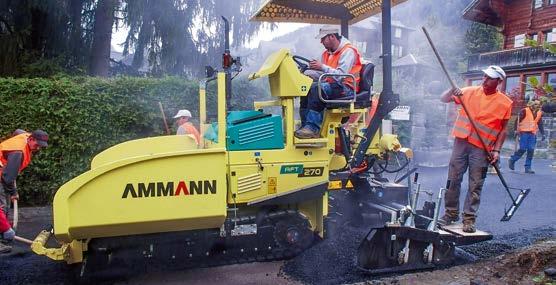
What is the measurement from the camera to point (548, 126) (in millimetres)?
17359

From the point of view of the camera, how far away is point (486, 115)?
191 inches

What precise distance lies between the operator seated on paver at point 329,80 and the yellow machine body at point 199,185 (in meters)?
0.12

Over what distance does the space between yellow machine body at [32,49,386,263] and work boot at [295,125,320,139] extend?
70 millimetres

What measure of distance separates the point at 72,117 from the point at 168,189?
3889mm

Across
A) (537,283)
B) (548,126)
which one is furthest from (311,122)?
(548,126)

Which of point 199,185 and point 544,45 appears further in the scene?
point 199,185

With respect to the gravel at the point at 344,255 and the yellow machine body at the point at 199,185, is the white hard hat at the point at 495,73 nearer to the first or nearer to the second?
the yellow machine body at the point at 199,185

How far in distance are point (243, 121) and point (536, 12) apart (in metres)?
21.4

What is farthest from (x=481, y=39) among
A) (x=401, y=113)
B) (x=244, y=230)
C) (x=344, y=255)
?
(x=244, y=230)

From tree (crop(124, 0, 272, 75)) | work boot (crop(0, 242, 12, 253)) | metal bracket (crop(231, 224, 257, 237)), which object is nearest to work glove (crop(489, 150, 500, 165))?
metal bracket (crop(231, 224, 257, 237))

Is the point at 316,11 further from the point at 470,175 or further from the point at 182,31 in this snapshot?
the point at 182,31

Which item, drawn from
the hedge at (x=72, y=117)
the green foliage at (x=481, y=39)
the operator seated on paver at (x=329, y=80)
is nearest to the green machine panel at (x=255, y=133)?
the operator seated on paver at (x=329, y=80)

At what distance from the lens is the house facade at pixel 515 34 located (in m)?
19.7

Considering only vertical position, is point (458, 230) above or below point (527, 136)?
below
